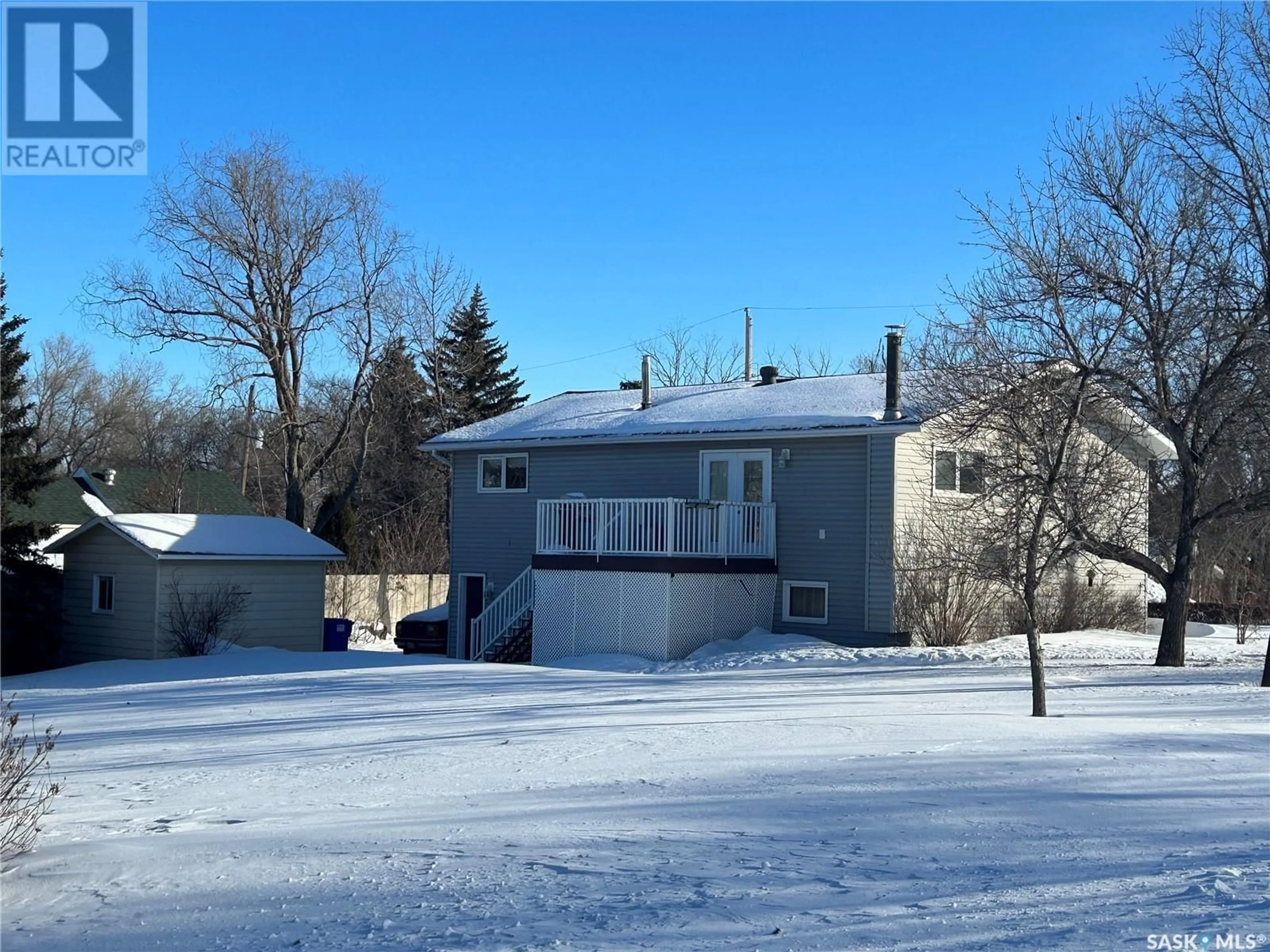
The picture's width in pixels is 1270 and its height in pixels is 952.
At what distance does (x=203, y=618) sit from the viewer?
88.5 ft

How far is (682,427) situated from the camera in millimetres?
27266

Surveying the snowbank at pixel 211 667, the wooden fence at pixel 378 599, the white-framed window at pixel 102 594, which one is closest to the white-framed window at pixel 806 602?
the snowbank at pixel 211 667

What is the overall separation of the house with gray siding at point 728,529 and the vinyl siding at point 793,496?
3 cm

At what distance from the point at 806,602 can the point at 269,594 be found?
1202cm

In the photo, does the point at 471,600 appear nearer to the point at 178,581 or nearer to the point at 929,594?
the point at 178,581

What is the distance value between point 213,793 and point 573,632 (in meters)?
15.7

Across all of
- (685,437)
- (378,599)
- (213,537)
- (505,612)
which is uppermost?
(685,437)

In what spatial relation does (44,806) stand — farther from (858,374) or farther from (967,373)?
(858,374)

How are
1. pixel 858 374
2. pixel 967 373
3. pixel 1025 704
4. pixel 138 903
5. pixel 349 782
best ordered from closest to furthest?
pixel 138 903 < pixel 349 782 < pixel 1025 704 < pixel 967 373 < pixel 858 374

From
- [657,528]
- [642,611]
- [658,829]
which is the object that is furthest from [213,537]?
[658,829]

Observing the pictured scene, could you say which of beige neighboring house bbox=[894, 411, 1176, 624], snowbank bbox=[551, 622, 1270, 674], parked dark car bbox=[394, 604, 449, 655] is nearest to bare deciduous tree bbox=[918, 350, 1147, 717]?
beige neighboring house bbox=[894, 411, 1176, 624]

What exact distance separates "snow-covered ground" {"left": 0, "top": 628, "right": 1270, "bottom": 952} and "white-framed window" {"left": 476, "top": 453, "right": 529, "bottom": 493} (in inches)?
606

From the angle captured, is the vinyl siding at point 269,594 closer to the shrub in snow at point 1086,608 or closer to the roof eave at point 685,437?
the roof eave at point 685,437

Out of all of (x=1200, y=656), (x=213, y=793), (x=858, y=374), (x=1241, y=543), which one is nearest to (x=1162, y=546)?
(x=1200, y=656)
